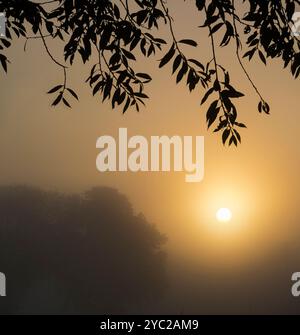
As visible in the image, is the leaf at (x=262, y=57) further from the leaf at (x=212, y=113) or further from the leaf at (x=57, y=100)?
the leaf at (x=57, y=100)

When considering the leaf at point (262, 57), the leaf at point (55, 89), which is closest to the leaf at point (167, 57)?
the leaf at point (262, 57)

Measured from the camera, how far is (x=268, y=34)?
4801 millimetres

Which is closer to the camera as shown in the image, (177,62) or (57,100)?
(177,62)

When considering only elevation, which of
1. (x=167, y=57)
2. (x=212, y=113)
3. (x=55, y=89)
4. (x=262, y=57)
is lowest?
(x=212, y=113)

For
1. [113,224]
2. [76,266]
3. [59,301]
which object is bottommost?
[59,301]

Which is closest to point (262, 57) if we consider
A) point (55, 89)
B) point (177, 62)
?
point (177, 62)

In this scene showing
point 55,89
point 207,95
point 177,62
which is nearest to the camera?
point 207,95

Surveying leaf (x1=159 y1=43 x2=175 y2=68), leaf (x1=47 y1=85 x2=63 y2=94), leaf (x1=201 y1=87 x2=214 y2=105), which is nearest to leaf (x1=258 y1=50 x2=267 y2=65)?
leaf (x1=201 y1=87 x2=214 y2=105)

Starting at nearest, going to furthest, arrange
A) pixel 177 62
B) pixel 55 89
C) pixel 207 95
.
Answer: pixel 207 95 < pixel 177 62 < pixel 55 89

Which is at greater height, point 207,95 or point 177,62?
point 177,62

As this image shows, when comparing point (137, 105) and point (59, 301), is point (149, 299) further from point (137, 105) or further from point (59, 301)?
point (137, 105)

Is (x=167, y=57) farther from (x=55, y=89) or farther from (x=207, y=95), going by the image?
(x=55, y=89)
